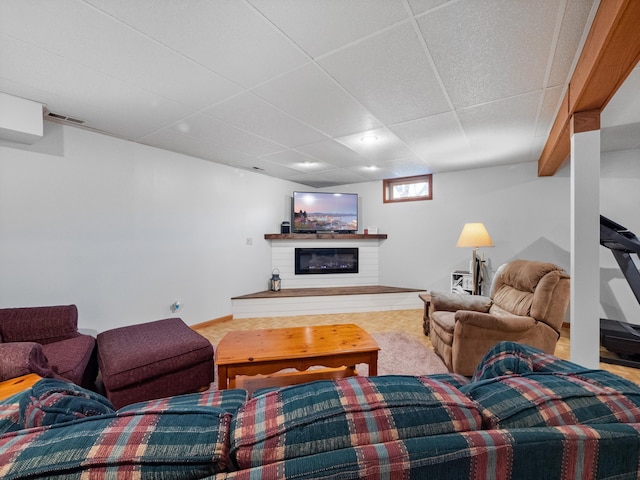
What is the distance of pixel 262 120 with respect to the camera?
266cm

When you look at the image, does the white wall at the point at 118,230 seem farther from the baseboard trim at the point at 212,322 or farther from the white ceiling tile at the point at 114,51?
the white ceiling tile at the point at 114,51

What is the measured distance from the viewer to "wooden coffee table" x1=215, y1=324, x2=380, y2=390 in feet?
6.14

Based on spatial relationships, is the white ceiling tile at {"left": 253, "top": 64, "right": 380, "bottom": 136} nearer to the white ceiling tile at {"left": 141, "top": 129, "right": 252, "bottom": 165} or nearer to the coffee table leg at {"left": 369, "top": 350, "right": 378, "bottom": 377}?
the white ceiling tile at {"left": 141, "top": 129, "right": 252, "bottom": 165}

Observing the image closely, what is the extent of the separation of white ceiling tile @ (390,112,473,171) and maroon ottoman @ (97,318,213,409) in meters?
2.76

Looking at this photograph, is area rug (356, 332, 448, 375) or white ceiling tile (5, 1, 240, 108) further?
area rug (356, 332, 448, 375)

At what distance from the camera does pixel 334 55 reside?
5.69 ft

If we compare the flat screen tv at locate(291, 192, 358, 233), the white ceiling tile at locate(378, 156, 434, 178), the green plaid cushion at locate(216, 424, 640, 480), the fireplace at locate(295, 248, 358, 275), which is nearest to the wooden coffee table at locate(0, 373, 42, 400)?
the green plaid cushion at locate(216, 424, 640, 480)

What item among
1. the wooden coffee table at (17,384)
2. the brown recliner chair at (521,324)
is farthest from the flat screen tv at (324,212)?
the wooden coffee table at (17,384)

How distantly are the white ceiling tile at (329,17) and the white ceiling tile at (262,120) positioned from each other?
0.80 metres

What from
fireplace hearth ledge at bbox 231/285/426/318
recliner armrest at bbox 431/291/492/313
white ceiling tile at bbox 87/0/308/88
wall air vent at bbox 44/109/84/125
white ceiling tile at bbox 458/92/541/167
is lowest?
fireplace hearth ledge at bbox 231/285/426/318

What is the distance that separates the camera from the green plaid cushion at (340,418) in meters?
0.47

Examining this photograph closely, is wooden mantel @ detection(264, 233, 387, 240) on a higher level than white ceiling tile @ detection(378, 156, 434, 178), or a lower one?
lower

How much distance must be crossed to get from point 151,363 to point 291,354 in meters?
0.97

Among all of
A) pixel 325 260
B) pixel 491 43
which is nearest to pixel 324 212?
pixel 325 260
